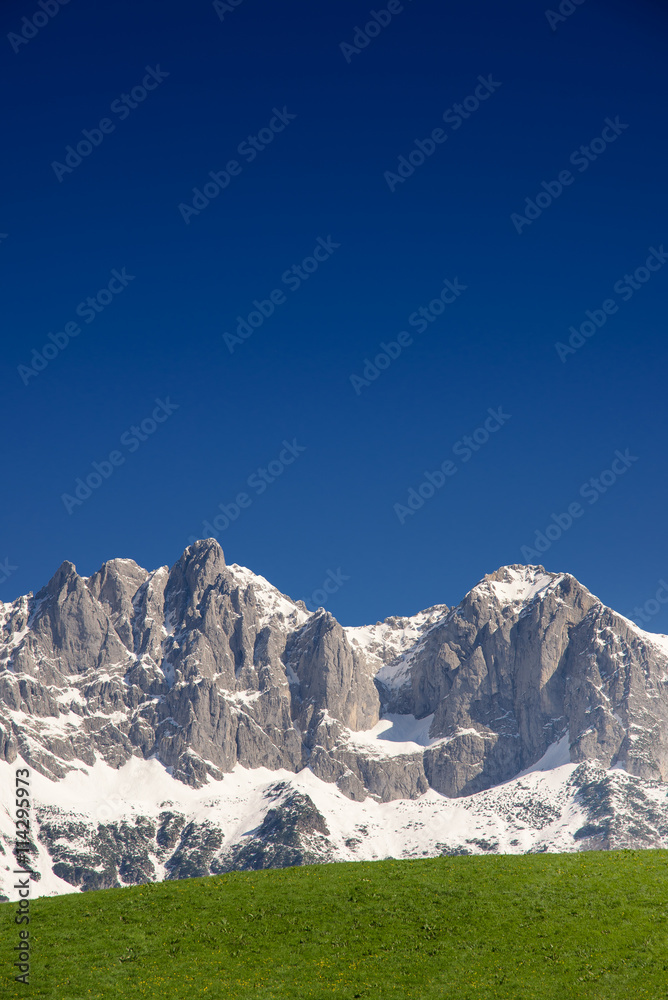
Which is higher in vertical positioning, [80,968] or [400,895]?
[400,895]

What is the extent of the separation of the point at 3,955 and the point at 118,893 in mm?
11223

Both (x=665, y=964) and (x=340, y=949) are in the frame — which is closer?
(x=665, y=964)

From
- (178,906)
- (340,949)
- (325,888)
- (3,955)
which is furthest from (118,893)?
(340,949)

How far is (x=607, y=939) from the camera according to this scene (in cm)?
5028

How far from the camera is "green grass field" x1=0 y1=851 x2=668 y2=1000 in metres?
47.6

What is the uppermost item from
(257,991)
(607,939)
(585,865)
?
(585,865)

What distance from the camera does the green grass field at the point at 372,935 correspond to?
47562 millimetres

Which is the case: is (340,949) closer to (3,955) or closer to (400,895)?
(400,895)

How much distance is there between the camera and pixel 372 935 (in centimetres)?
5294

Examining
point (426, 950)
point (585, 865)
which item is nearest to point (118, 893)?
point (426, 950)

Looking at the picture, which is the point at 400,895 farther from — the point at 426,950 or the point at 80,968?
the point at 80,968

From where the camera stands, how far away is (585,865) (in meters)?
61.8

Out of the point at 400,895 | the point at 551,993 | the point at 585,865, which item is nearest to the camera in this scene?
the point at 551,993

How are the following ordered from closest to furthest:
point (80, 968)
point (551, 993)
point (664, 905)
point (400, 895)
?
point (551, 993), point (80, 968), point (664, 905), point (400, 895)
